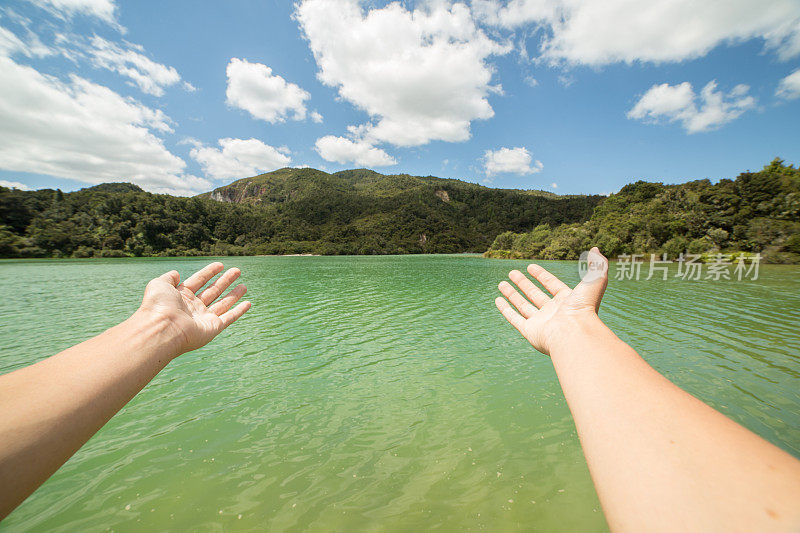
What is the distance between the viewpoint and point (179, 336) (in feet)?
7.18

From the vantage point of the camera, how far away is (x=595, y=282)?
88.9 inches

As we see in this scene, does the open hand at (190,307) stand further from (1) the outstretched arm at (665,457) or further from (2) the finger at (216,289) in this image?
(1) the outstretched arm at (665,457)

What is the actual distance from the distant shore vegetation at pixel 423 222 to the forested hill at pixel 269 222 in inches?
18.8

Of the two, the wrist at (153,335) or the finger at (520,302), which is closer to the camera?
the wrist at (153,335)

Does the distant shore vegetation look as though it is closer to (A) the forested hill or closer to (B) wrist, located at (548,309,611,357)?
(A) the forested hill

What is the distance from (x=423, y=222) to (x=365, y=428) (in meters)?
152

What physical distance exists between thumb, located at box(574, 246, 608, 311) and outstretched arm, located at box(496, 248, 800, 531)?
0.43 m

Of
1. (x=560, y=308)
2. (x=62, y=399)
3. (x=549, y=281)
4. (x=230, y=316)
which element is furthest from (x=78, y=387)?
(x=549, y=281)

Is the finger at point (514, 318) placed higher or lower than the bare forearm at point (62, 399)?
higher

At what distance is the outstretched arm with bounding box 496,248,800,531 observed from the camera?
0.87 m

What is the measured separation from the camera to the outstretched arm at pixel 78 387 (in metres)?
1.16

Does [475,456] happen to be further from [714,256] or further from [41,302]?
[714,256]

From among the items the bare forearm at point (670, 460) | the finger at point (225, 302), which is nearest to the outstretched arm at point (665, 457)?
the bare forearm at point (670, 460)

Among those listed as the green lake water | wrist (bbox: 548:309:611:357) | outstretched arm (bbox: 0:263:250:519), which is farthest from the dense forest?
outstretched arm (bbox: 0:263:250:519)
